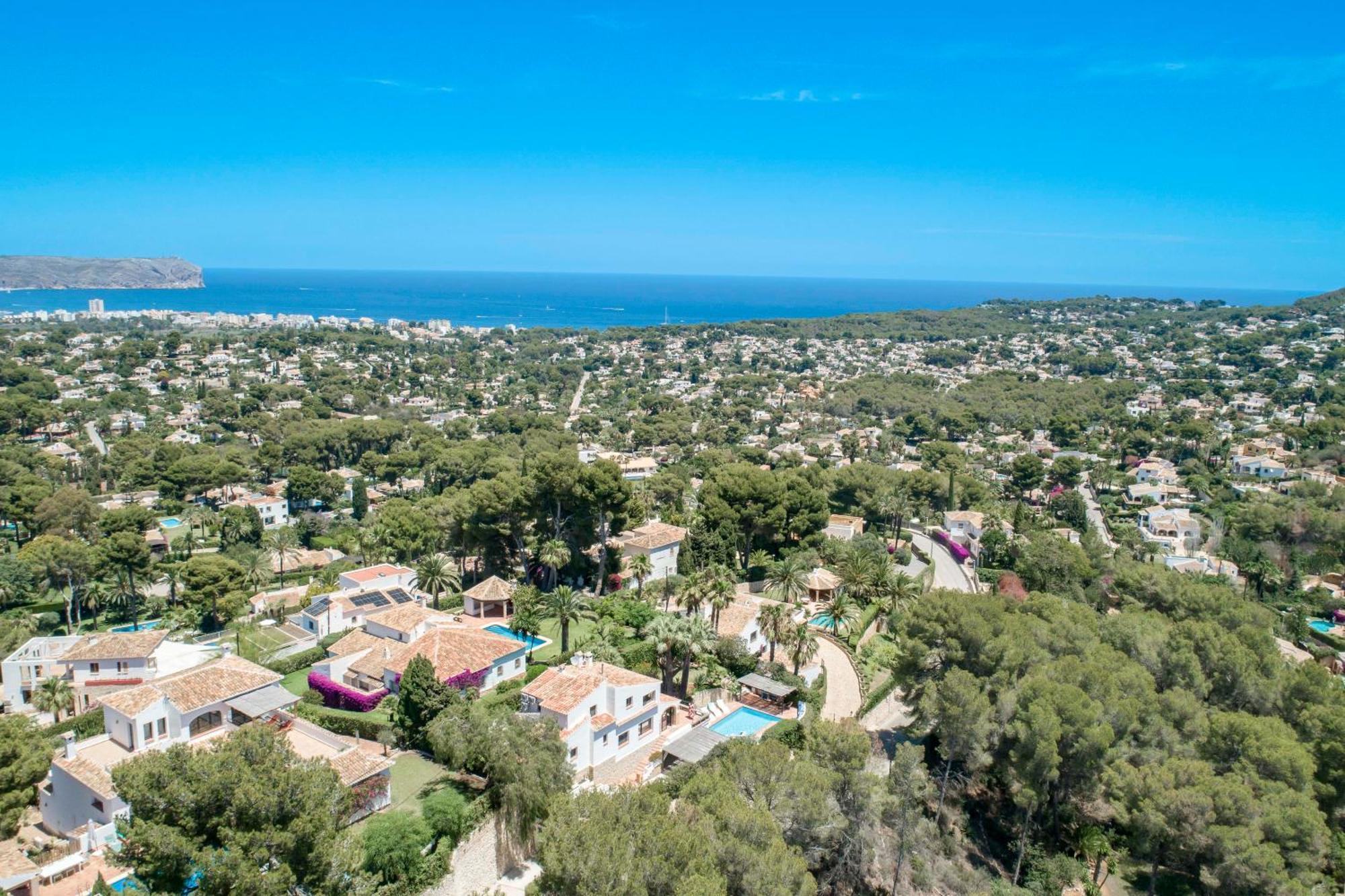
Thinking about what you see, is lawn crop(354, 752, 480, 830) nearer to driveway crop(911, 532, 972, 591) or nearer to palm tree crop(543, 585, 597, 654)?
palm tree crop(543, 585, 597, 654)

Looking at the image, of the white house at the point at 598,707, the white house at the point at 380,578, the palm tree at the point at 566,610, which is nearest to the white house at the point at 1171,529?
the palm tree at the point at 566,610

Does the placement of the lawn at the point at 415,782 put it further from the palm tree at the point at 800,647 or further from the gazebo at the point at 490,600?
the palm tree at the point at 800,647

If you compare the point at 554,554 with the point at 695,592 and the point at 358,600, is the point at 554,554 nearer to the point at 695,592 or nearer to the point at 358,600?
the point at 695,592

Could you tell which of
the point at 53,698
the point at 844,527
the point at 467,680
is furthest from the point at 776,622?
the point at 53,698

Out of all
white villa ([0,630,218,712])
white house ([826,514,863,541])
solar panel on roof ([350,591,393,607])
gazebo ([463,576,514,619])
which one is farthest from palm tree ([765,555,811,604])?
white villa ([0,630,218,712])

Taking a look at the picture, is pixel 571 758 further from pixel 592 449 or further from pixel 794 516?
pixel 592 449
